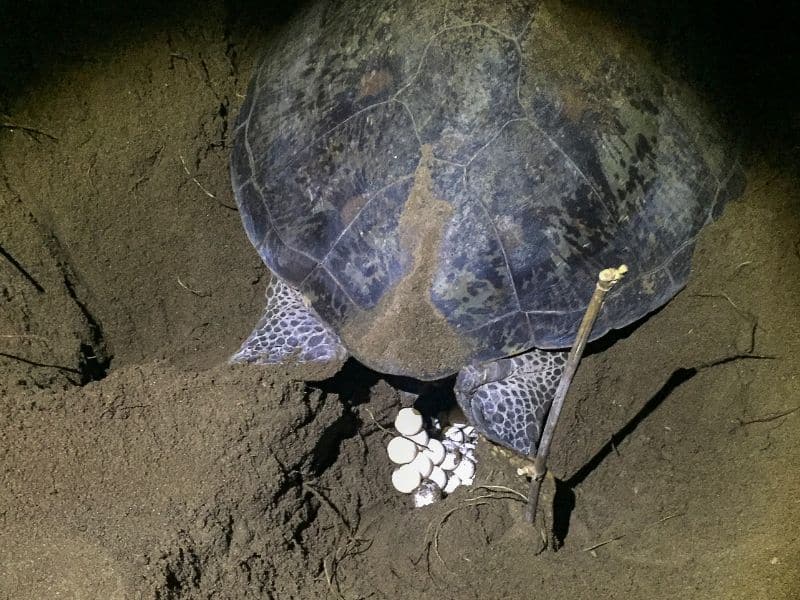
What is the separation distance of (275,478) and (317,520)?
0.24 metres

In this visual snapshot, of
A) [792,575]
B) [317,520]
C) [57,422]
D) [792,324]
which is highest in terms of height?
[57,422]

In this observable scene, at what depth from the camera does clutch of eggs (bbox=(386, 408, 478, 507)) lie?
5.86 feet

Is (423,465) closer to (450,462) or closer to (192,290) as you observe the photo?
(450,462)

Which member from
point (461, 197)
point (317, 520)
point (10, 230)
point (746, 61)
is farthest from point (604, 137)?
point (10, 230)

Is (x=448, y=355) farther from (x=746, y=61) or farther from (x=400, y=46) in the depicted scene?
(x=746, y=61)

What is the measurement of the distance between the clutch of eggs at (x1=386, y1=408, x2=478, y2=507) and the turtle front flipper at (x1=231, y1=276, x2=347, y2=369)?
372 millimetres

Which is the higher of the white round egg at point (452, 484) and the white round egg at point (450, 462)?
the white round egg at point (450, 462)

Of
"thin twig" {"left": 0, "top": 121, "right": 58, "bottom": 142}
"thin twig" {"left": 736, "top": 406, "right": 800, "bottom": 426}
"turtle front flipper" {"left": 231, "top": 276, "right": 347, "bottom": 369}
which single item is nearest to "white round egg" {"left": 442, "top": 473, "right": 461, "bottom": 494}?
"turtle front flipper" {"left": 231, "top": 276, "right": 347, "bottom": 369}

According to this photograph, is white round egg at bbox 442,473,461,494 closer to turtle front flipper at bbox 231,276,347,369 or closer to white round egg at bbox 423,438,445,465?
white round egg at bbox 423,438,445,465

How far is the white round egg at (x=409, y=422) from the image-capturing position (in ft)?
5.97

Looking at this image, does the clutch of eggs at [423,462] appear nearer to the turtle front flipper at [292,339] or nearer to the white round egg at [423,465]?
the white round egg at [423,465]

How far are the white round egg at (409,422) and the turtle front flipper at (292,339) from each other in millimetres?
345

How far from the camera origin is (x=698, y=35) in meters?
1.70

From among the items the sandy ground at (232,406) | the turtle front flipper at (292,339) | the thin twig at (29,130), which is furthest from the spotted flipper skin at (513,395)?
the thin twig at (29,130)
